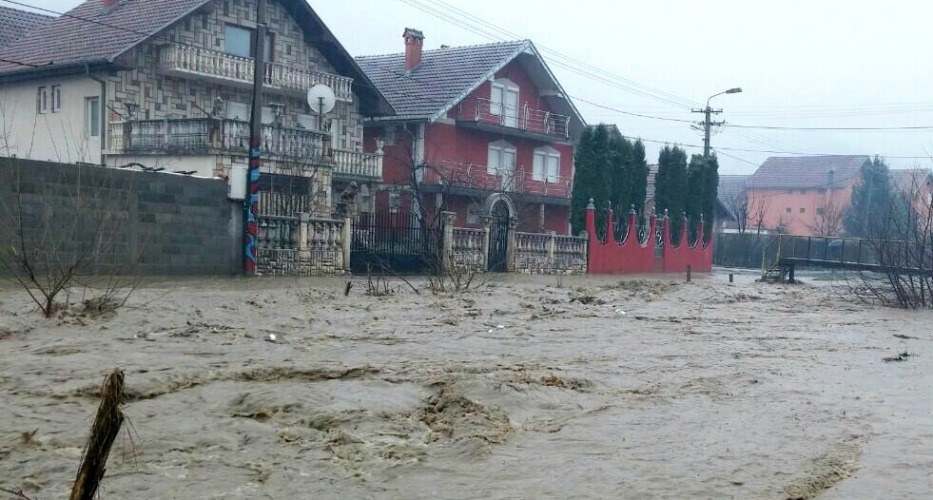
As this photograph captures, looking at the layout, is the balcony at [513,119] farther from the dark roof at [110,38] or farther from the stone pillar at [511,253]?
the stone pillar at [511,253]

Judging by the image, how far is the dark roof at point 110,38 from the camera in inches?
1109

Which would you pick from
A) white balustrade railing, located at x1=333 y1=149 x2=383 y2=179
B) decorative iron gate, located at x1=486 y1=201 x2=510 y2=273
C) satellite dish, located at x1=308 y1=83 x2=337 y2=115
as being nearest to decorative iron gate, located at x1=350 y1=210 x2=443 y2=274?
satellite dish, located at x1=308 y1=83 x2=337 y2=115

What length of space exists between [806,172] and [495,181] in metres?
47.8

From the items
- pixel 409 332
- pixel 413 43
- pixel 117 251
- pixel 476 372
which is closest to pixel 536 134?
pixel 413 43

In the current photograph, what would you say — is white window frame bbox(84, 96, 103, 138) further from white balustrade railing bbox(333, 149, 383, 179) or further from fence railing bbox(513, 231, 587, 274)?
fence railing bbox(513, 231, 587, 274)

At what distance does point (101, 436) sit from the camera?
308 centimetres

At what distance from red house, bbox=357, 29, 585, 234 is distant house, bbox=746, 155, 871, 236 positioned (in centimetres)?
3642

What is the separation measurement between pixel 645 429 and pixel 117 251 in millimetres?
12994

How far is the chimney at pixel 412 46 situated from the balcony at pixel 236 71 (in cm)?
962

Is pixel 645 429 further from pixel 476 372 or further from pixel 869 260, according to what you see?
pixel 869 260

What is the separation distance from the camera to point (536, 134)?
141 feet

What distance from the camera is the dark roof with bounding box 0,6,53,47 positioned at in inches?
1389

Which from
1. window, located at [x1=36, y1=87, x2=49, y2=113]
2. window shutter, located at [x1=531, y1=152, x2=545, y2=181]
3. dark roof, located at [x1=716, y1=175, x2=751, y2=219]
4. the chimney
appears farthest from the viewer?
dark roof, located at [x1=716, y1=175, x2=751, y2=219]

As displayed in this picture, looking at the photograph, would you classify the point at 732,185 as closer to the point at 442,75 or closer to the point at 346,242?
the point at 442,75
